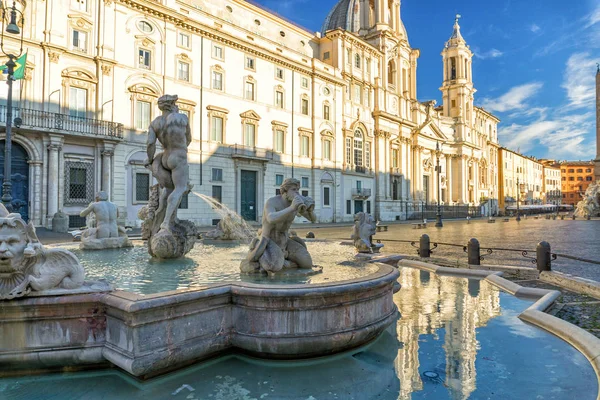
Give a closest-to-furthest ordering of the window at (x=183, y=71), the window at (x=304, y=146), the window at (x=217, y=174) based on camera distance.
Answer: the window at (x=183, y=71) → the window at (x=217, y=174) → the window at (x=304, y=146)

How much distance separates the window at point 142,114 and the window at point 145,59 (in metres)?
2.32

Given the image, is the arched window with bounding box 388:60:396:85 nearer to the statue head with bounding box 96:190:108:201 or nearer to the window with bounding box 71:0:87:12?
the window with bounding box 71:0:87:12

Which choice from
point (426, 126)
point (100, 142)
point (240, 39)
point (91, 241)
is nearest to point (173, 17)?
point (240, 39)

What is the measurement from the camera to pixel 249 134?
30.5 metres

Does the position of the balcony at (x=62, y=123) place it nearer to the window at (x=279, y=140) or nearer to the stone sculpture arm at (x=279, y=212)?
the window at (x=279, y=140)

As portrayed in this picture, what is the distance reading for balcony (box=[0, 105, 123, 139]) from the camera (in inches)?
747

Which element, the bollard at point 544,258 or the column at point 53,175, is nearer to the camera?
the bollard at point 544,258

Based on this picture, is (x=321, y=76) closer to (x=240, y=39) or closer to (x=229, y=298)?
(x=240, y=39)

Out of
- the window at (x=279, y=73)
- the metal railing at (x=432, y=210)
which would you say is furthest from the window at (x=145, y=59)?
the metal railing at (x=432, y=210)

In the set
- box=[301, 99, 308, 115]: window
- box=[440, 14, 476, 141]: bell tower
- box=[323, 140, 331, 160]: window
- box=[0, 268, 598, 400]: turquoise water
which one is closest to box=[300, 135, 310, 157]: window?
box=[323, 140, 331, 160]: window

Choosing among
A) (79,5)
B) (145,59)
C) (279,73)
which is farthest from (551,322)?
(279,73)

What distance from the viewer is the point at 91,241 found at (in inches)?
307

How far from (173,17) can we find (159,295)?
26.6 meters

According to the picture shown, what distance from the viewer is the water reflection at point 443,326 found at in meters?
3.27
